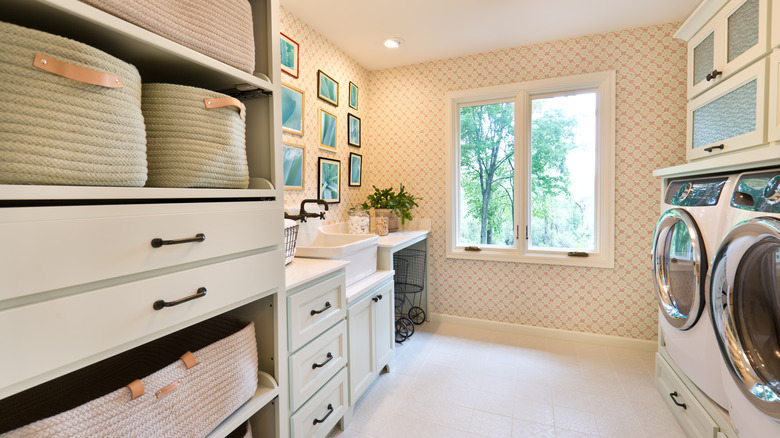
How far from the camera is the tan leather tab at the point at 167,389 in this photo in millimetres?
794

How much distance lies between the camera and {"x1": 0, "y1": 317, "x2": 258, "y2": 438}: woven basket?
0.69 meters

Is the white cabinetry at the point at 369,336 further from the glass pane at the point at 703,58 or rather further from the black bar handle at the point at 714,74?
the glass pane at the point at 703,58

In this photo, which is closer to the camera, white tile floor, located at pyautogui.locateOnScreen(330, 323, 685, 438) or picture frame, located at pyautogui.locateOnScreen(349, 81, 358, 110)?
white tile floor, located at pyautogui.locateOnScreen(330, 323, 685, 438)

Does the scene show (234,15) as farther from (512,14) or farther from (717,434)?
(717,434)

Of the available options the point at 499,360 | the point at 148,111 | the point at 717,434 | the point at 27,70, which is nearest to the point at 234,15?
the point at 148,111

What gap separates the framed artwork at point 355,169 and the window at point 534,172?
2.74 feet

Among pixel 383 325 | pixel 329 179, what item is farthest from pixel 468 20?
pixel 383 325

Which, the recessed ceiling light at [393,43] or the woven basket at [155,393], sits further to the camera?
the recessed ceiling light at [393,43]

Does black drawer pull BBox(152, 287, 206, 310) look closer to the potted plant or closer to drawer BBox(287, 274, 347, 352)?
drawer BBox(287, 274, 347, 352)

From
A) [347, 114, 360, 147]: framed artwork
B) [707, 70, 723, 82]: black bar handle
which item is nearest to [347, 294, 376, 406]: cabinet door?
[347, 114, 360, 147]: framed artwork

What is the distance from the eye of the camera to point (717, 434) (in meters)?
1.36

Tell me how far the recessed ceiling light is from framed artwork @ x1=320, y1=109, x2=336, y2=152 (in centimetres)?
74

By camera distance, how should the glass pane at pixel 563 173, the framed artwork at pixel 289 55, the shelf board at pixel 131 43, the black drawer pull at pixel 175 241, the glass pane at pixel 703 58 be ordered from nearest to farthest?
the shelf board at pixel 131 43 < the black drawer pull at pixel 175 241 < the glass pane at pixel 703 58 < the framed artwork at pixel 289 55 < the glass pane at pixel 563 173

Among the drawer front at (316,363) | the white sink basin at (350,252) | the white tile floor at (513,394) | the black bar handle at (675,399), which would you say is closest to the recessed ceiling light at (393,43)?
the white sink basin at (350,252)
